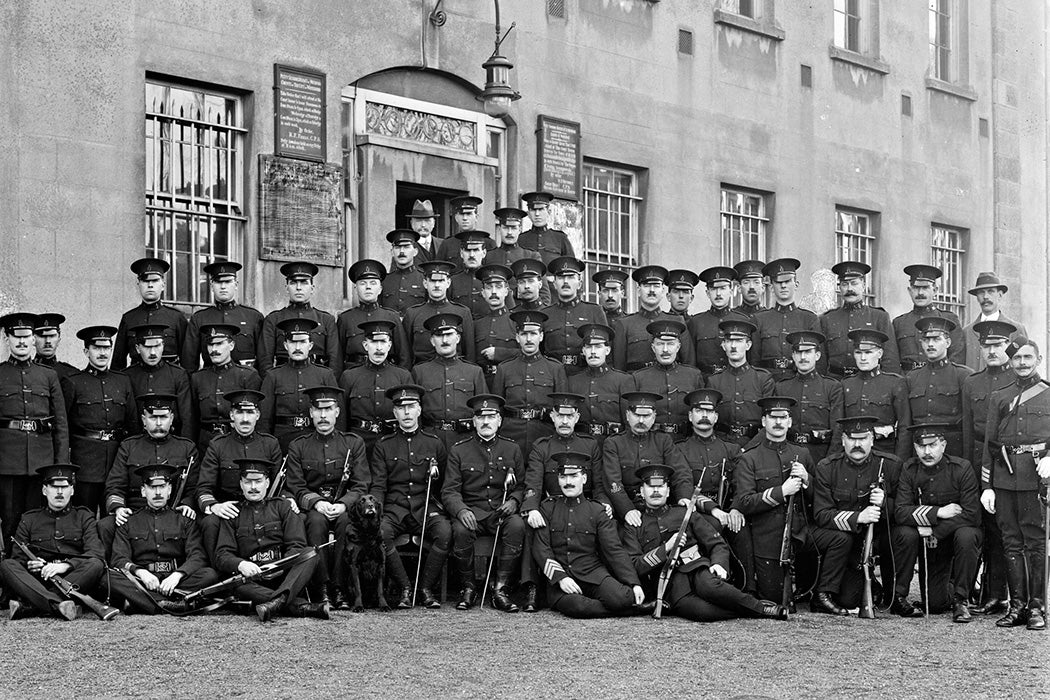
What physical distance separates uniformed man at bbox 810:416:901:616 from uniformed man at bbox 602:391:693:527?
103cm

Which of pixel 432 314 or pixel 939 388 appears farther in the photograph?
pixel 432 314

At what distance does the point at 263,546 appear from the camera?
1053 cm

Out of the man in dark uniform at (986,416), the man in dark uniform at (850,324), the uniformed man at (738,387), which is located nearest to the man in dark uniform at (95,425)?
the uniformed man at (738,387)

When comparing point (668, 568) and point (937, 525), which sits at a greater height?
point (937, 525)

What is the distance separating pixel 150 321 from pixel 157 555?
2.18 metres

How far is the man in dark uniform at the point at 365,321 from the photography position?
40.0 feet

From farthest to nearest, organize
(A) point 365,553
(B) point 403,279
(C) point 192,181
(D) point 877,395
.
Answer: (C) point 192,181, (B) point 403,279, (D) point 877,395, (A) point 365,553

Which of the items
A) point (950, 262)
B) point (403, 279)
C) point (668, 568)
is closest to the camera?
point (668, 568)

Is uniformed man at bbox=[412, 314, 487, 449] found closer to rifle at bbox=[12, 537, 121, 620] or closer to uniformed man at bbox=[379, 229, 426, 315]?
uniformed man at bbox=[379, 229, 426, 315]

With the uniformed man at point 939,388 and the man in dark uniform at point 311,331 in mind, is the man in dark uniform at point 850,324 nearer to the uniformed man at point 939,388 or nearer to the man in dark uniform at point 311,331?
the uniformed man at point 939,388

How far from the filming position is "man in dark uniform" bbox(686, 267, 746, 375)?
41.8ft

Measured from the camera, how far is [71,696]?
7.34m

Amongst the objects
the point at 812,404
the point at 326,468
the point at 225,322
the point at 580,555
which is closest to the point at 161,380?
the point at 225,322

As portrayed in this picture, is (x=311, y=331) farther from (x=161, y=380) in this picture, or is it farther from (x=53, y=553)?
(x=53, y=553)
